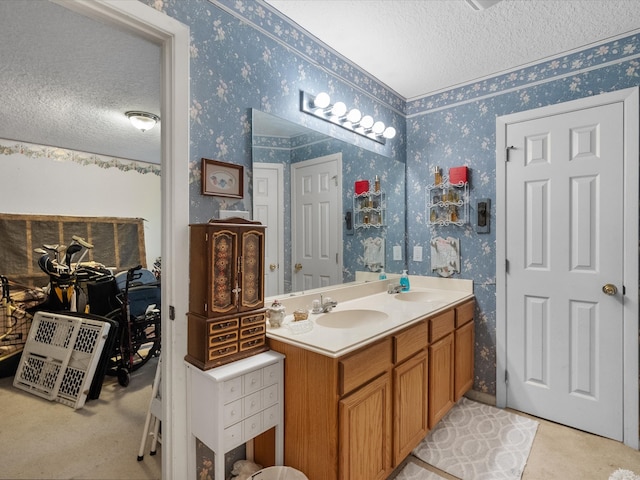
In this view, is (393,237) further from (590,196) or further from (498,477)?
(498,477)

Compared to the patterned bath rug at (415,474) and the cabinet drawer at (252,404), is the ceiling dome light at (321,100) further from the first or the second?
the patterned bath rug at (415,474)

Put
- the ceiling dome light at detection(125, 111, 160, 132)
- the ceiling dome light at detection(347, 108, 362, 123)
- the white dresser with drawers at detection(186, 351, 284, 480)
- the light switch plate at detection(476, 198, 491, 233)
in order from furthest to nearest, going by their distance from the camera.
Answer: the ceiling dome light at detection(125, 111, 160, 132) → the light switch plate at detection(476, 198, 491, 233) → the ceiling dome light at detection(347, 108, 362, 123) → the white dresser with drawers at detection(186, 351, 284, 480)

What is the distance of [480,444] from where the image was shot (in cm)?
205

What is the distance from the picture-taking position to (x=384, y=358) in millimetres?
1583

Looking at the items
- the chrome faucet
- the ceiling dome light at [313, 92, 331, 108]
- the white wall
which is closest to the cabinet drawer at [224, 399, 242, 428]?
the chrome faucet

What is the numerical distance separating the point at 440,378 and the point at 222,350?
1463mm

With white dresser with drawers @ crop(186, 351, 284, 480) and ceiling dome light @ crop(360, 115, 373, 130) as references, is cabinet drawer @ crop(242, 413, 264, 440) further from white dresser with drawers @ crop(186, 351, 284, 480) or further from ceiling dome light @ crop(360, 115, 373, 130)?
ceiling dome light @ crop(360, 115, 373, 130)

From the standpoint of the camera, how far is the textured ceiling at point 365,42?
179 centimetres

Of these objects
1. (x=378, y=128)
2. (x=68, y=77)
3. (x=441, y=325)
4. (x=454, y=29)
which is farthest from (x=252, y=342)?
(x=68, y=77)

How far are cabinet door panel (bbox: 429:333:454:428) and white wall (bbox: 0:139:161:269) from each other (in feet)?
14.2

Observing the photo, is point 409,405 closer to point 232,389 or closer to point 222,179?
point 232,389

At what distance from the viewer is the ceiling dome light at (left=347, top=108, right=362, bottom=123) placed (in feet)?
7.58

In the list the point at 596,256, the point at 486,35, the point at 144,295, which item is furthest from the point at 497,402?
the point at 144,295

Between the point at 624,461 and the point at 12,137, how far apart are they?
19.7ft
